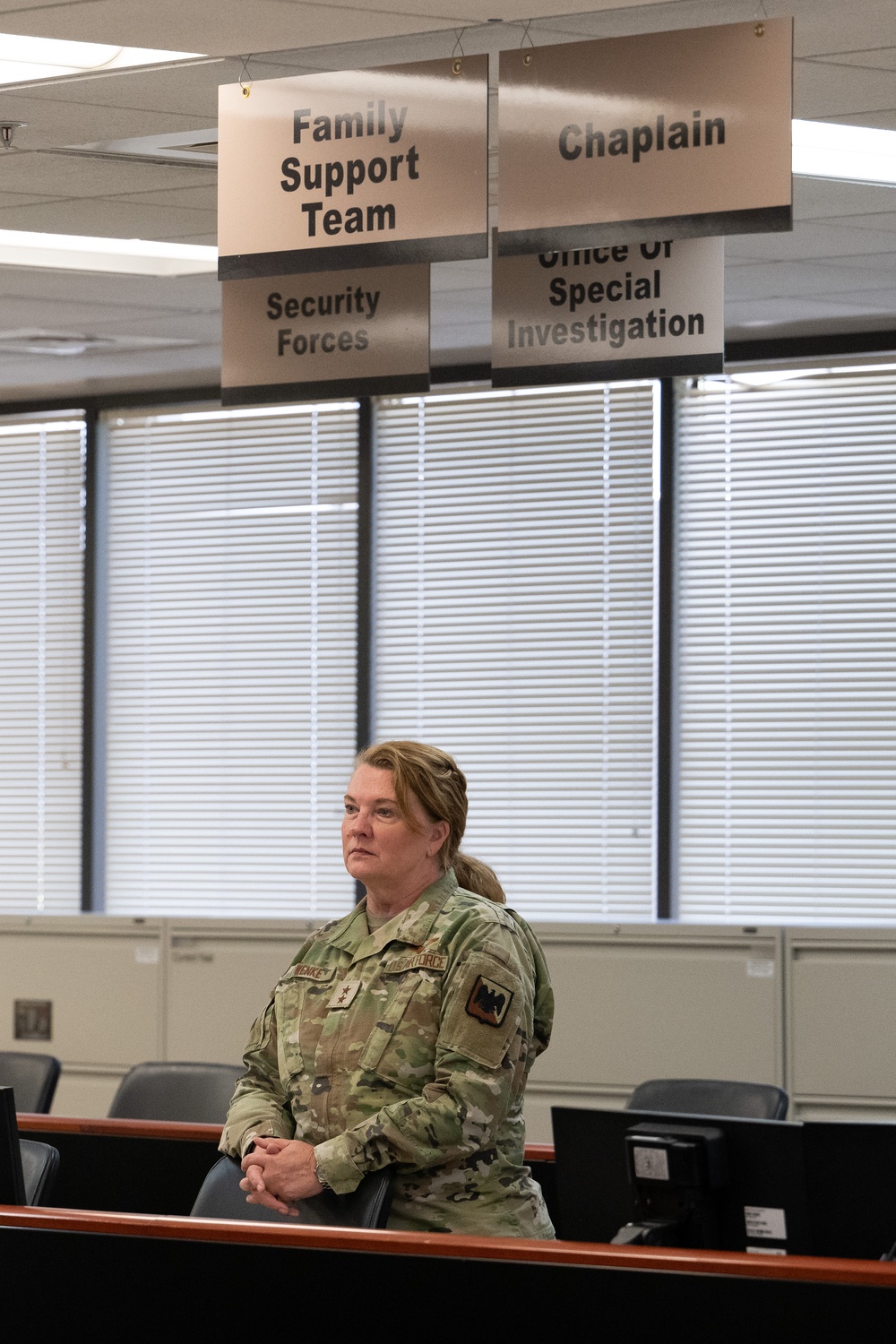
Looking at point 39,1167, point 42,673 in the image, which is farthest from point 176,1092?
point 42,673

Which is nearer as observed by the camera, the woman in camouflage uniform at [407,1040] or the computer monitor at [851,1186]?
the computer monitor at [851,1186]

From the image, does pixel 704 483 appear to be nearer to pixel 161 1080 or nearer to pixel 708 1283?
pixel 161 1080

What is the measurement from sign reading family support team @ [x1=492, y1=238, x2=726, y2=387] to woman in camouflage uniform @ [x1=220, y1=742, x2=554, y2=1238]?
55.1 inches

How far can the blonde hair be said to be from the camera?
124 inches

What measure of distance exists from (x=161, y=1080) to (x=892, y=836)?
120 inches

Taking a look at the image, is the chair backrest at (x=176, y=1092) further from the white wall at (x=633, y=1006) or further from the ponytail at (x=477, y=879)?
the white wall at (x=633, y=1006)

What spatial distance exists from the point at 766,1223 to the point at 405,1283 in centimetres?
58

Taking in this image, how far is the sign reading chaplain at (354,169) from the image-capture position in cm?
364

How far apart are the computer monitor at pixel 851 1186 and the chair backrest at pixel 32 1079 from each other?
3.02 m

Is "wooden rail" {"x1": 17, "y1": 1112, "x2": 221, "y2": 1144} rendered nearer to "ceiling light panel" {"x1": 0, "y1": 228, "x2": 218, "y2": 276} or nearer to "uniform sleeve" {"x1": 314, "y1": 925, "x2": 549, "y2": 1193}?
"uniform sleeve" {"x1": 314, "y1": 925, "x2": 549, "y2": 1193}

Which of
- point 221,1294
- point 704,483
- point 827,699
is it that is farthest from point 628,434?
point 221,1294

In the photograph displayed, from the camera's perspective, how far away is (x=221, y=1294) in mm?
2475

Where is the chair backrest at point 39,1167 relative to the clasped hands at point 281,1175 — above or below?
below

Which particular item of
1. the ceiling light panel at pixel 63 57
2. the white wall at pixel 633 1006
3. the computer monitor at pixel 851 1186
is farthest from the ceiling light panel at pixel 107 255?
the computer monitor at pixel 851 1186
